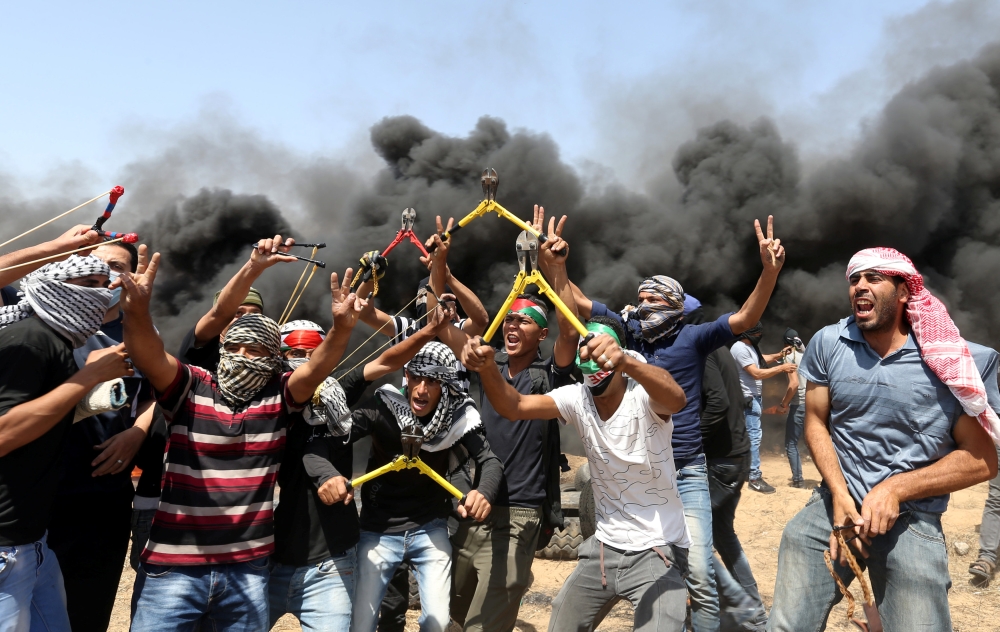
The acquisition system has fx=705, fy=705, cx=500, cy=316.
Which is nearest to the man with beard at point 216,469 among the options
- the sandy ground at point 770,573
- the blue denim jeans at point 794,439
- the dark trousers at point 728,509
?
the sandy ground at point 770,573

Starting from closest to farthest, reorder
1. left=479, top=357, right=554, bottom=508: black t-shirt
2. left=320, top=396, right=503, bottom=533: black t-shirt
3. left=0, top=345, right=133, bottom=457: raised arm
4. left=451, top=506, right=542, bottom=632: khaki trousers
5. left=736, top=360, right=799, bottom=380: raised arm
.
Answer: left=0, top=345, right=133, bottom=457: raised arm, left=320, top=396, right=503, bottom=533: black t-shirt, left=451, top=506, right=542, bottom=632: khaki trousers, left=479, top=357, right=554, bottom=508: black t-shirt, left=736, top=360, right=799, bottom=380: raised arm

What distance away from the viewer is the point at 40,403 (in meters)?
2.36

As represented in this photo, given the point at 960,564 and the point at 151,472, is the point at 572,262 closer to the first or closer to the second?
the point at 960,564

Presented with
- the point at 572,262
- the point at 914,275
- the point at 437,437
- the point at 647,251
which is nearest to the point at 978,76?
the point at 647,251

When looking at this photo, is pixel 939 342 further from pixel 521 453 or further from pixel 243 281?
pixel 243 281

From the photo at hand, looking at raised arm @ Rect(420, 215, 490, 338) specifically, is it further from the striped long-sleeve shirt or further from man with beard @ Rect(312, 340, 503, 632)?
the striped long-sleeve shirt

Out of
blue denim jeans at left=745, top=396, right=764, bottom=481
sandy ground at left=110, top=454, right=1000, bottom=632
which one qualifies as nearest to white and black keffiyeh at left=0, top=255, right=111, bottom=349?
sandy ground at left=110, top=454, right=1000, bottom=632

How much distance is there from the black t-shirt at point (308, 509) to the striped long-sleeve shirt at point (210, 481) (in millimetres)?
226

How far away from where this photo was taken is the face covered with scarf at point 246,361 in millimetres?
2814

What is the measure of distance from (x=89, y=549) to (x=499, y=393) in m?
1.90

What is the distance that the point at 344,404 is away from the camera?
3184 mm

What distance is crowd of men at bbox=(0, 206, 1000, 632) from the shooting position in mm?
2600

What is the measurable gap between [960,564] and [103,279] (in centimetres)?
728

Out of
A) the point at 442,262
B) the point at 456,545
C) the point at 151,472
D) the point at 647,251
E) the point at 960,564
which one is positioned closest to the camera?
the point at 151,472
